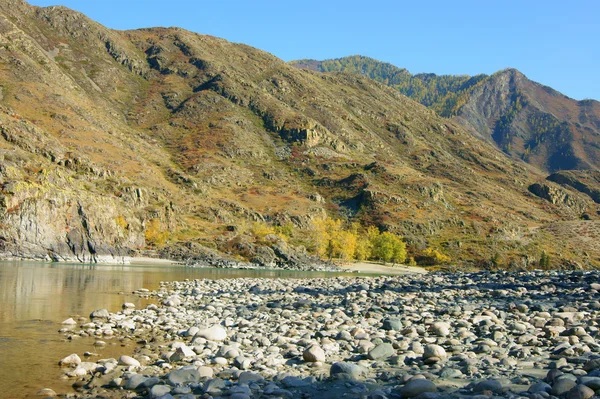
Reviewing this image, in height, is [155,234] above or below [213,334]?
below

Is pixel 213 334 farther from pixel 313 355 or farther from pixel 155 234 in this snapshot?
pixel 155 234

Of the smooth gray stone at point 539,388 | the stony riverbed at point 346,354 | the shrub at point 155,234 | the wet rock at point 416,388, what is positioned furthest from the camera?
the shrub at point 155,234

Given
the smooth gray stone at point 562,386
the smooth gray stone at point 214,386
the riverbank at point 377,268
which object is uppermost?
the smooth gray stone at point 562,386

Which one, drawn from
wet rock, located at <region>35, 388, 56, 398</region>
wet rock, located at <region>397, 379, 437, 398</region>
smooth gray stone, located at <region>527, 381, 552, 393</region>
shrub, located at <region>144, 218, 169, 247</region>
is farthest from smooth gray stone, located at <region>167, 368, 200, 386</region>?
shrub, located at <region>144, 218, 169, 247</region>

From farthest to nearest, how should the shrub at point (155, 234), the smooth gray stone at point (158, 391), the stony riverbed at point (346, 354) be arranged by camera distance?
the shrub at point (155, 234), the stony riverbed at point (346, 354), the smooth gray stone at point (158, 391)

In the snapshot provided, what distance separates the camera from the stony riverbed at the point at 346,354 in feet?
30.1

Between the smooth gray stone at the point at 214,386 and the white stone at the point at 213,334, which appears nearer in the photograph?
the smooth gray stone at the point at 214,386

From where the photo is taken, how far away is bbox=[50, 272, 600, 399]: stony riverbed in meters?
9.17

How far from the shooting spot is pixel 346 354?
42.3ft

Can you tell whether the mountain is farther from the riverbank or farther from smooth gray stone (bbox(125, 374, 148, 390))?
smooth gray stone (bbox(125, 374, 148, 390))

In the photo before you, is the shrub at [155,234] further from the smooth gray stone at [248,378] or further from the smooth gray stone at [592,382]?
the smooth gray stone at [592,382]

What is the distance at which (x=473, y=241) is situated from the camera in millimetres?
149375

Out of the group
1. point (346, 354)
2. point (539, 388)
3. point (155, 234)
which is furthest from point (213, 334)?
point (155, 234)

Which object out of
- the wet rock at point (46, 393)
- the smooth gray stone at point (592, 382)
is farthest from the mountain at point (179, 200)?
the smooth gray stone at point (592, 382)
